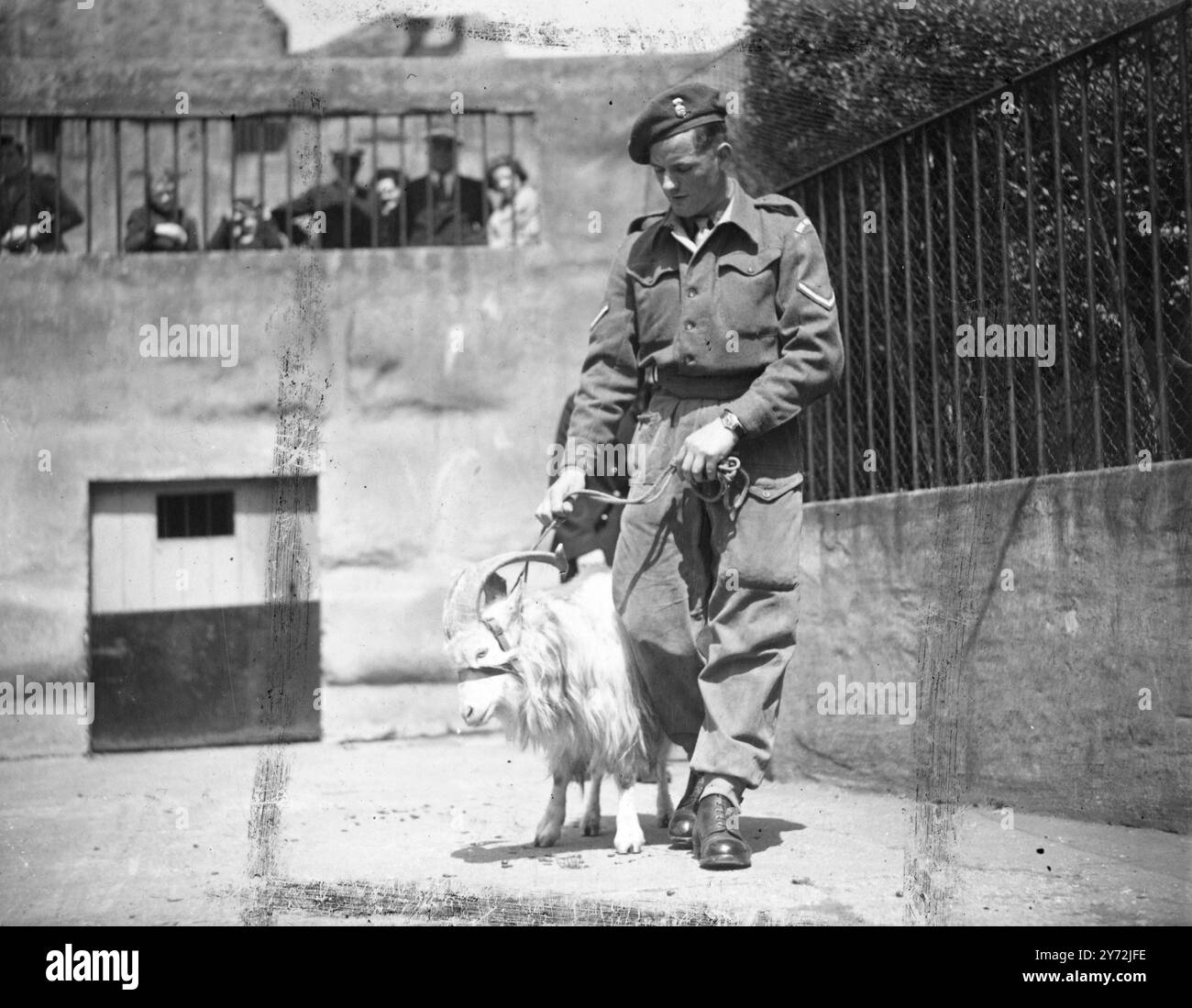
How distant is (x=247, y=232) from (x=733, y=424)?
572 centimetres

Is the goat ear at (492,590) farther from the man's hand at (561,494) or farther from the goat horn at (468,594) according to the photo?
the man's hand at (561,494)

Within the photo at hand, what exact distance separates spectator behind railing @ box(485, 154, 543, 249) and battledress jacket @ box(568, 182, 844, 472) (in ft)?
14.6

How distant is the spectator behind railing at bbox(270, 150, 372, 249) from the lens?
9289mm

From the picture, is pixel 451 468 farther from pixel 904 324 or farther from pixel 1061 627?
pixel 1061 627

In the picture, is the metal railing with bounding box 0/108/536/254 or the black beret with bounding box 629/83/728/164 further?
the metal railing with bounding box 0/108/536/254

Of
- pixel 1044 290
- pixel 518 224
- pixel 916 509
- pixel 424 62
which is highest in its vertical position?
→ pixel 424 62

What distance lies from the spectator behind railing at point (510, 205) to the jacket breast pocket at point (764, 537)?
16.5 ft

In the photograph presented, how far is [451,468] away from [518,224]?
169 cm

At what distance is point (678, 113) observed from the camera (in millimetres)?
4684

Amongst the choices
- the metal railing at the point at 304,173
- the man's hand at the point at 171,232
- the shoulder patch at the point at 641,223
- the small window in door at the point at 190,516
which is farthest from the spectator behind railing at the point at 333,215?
the shoulder patch at the point at 641,223

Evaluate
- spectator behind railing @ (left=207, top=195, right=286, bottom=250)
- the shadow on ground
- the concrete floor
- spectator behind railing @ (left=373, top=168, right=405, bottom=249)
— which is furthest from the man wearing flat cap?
spectator behind railing @ (left=207, top=195, right=286, bottom=250)

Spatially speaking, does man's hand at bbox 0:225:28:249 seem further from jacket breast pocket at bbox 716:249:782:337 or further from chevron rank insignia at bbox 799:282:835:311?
chevron rank insignia at bbox 799:282:835:311

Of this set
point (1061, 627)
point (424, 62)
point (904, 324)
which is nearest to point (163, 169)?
point (424, 62)

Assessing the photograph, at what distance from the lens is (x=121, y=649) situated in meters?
8.88
